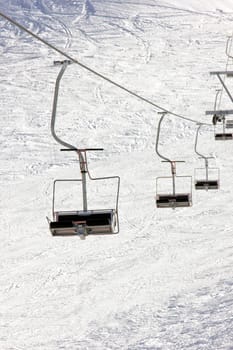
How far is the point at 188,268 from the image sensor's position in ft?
91.0

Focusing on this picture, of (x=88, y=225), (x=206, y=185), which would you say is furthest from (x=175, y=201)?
(x=88, y=225)

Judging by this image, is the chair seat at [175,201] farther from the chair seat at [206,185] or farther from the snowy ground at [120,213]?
the snowy ground at [120,213]

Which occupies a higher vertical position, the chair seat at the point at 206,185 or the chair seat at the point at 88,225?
the chair seat at the point at 88,225

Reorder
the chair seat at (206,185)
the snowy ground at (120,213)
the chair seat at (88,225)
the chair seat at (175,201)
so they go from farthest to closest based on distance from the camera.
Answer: the snowy ground at (120,213)
the chair seat at (206,185)
the chair seat at (175,201)
the chair seat at (88,225)

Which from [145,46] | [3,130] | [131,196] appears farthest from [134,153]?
[145,46]

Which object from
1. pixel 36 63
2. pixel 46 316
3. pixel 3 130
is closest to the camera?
pixel 46 316

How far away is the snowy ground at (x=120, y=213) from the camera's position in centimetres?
2567

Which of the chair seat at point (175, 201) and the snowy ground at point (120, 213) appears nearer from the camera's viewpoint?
the chair seat at point (175, 201)

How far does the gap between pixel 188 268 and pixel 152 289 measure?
2.02 metres

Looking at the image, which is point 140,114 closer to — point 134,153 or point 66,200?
point 134,153

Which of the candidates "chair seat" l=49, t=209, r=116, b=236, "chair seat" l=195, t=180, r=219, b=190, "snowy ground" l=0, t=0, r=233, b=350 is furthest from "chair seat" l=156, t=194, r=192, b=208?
"snowy ground" l=0, t=0, r=233, b=350

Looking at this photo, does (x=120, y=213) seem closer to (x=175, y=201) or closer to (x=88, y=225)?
(x=175, y=201)

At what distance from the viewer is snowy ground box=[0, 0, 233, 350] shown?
84.2 feet

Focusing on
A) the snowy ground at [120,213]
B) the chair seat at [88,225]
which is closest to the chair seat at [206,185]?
the chair seat at [88,225]
